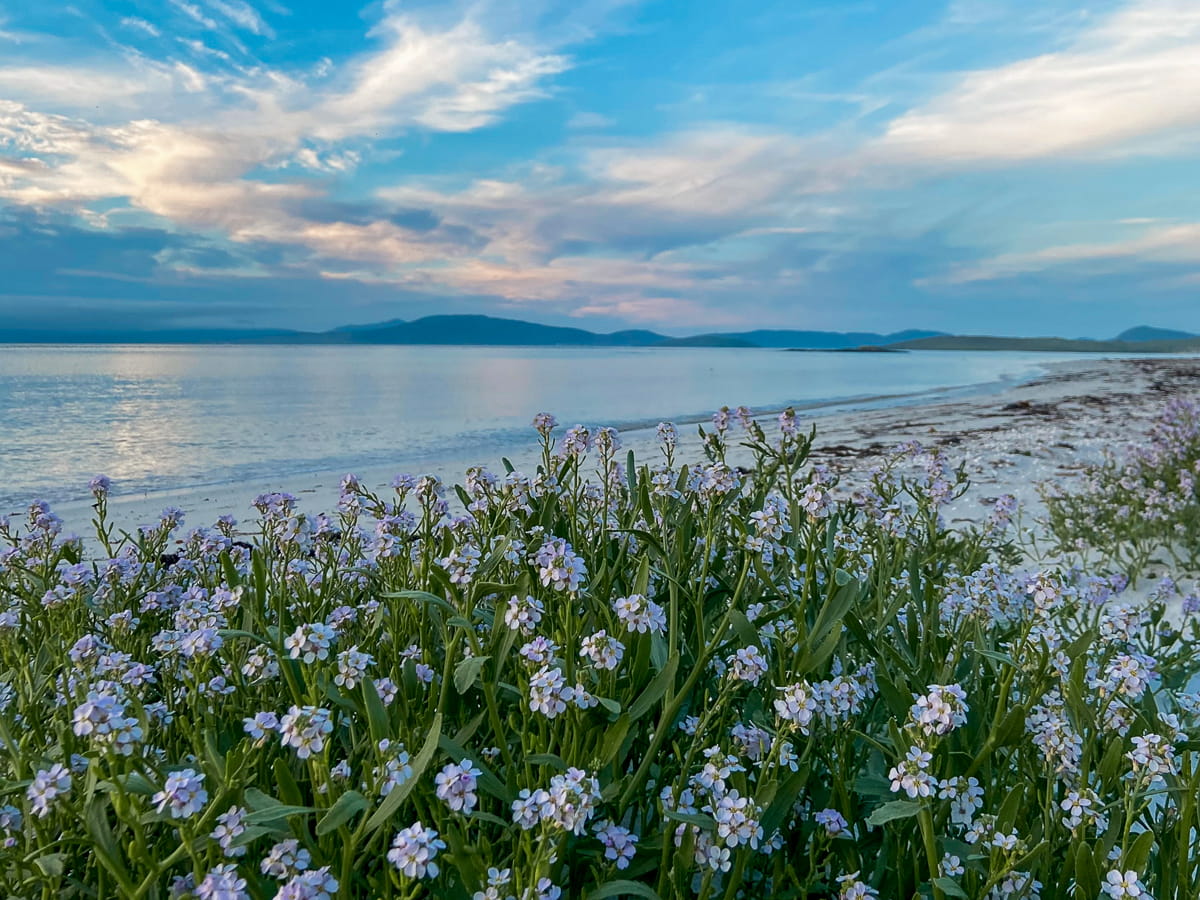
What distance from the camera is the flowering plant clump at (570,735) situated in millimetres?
1417

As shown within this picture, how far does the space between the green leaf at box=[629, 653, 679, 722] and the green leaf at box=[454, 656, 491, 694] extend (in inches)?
14.1

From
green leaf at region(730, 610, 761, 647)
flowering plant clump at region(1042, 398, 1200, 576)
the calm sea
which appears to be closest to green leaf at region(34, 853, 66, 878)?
green leaf at region(730, 610, 761, 647)

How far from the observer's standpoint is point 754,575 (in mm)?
2645

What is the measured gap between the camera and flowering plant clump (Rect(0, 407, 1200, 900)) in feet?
4.65

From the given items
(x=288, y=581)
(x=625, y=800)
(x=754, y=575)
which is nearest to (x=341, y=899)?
(x=625, y=800)

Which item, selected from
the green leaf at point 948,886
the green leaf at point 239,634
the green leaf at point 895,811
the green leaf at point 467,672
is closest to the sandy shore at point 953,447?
the green leaf at point 239,634

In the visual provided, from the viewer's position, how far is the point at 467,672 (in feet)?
5.66

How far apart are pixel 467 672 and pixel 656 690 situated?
1.44ft

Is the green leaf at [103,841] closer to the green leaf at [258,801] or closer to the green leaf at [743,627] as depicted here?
the green leaf at [258,801]

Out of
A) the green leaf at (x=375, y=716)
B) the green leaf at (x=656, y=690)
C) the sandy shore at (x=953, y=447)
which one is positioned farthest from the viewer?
the sandy shore at (x=953, y=447)

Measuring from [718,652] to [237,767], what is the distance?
4.27ft

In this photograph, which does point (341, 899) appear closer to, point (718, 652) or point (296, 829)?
point (296, 829)

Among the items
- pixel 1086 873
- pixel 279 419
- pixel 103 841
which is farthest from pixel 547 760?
pixel 279 419

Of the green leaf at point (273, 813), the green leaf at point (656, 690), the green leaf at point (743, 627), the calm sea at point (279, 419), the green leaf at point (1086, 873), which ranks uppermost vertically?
the green leaf at point (743, 627)
